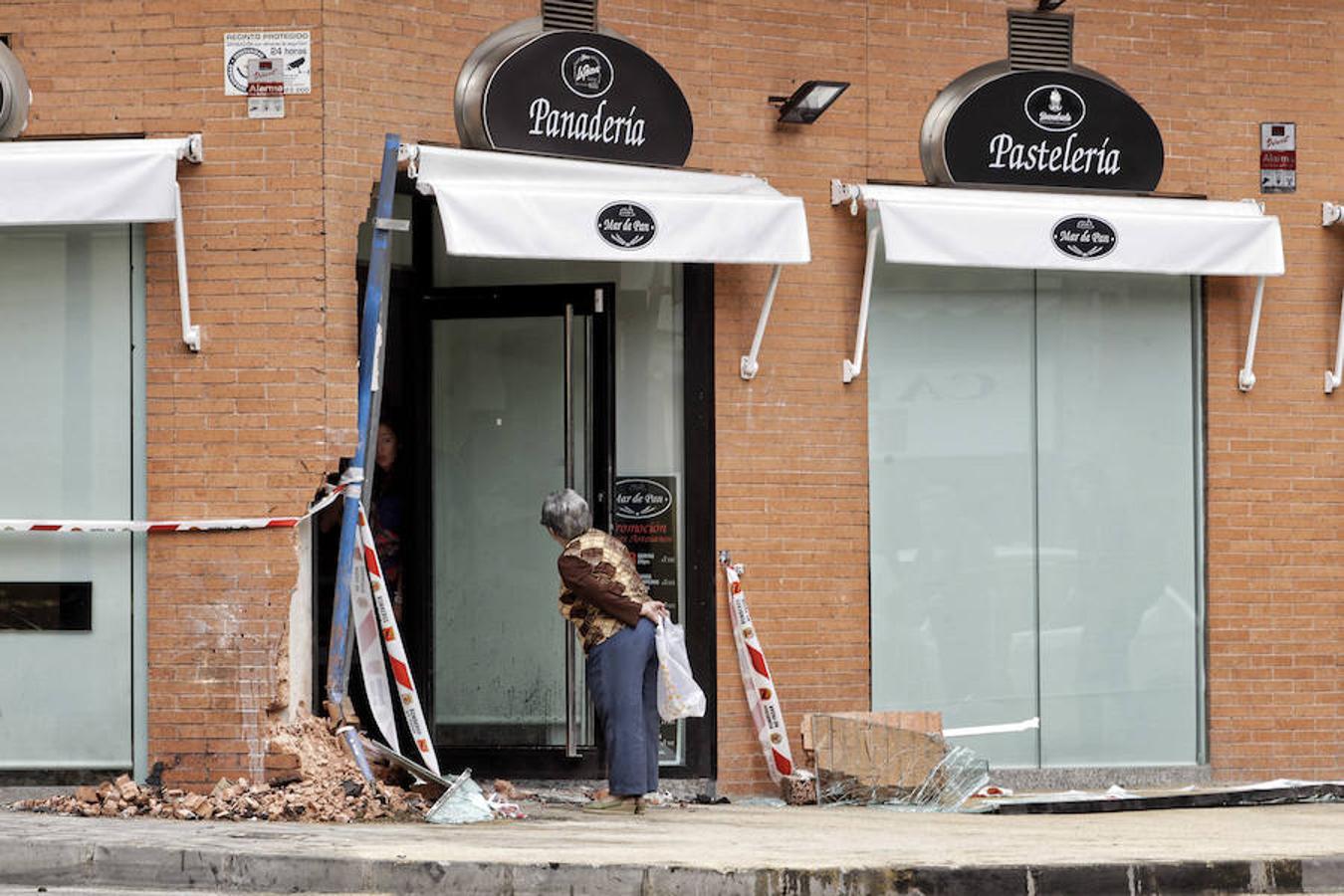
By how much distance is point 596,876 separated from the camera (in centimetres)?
821

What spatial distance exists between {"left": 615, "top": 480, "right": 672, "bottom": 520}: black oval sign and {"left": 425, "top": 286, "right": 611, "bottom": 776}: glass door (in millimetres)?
97

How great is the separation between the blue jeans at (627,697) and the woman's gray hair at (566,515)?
21.9 inches

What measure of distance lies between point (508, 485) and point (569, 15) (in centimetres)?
269

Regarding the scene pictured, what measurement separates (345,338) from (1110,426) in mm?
4603

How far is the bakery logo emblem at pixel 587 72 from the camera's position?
10.9 m

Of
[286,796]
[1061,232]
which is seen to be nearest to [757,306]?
[1061,232]

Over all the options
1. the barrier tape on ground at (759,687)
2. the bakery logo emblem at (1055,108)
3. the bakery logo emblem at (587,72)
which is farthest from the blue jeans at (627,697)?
the bakery logo emblem at (1055,108)

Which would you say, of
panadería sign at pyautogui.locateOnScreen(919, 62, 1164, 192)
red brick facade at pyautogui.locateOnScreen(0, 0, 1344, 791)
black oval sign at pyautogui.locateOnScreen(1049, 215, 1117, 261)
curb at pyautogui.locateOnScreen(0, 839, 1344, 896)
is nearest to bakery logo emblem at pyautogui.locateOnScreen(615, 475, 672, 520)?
red brick facade at pyautogui.locateOnScreen(0, 0, 1344, 791)

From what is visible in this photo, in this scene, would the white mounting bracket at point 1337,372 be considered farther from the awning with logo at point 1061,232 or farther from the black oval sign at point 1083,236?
the black oval sign at point 1083,236

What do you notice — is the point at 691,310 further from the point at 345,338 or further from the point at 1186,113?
the point at 1186,113

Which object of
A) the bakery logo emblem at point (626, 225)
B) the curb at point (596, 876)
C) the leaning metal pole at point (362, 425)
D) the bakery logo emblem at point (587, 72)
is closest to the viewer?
the curb at point (596, 876)

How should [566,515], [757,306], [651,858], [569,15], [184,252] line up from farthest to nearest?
1. [757,306]
2. [569,15]
3. [184,252]
4. [566,515]
5. [651,858]

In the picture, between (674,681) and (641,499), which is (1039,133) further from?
(674,681)

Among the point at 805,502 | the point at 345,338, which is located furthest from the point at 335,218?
the point at 805,502
